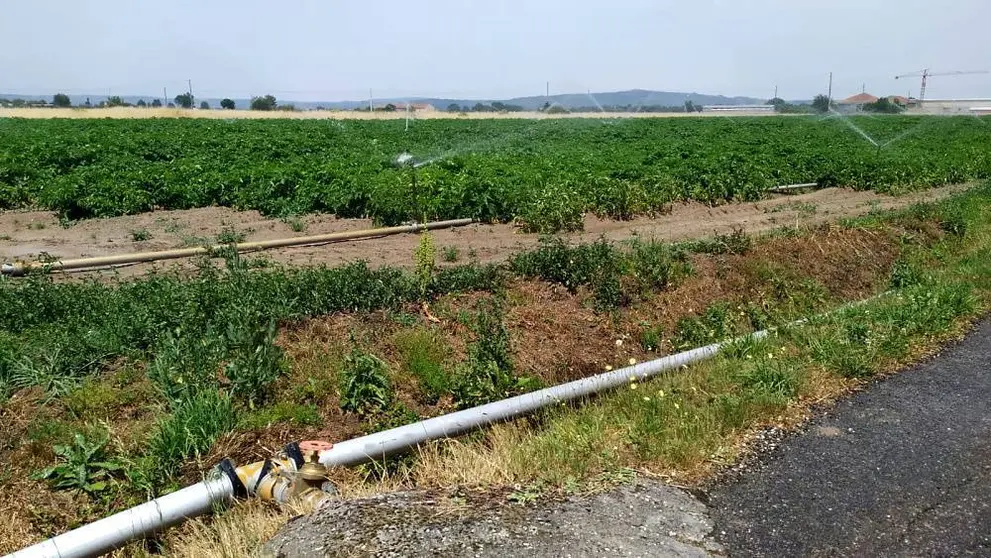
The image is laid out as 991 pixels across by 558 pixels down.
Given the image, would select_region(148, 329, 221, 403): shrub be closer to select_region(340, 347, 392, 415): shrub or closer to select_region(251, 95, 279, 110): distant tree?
select_region(340, 347, 392, 415): shrub

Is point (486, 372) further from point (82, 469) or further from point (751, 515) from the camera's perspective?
point (82, 469)

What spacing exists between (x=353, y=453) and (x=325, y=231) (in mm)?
8247

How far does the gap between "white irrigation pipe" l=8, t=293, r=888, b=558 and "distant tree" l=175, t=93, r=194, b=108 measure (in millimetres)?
86327

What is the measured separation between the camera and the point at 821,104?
5097 centimetres

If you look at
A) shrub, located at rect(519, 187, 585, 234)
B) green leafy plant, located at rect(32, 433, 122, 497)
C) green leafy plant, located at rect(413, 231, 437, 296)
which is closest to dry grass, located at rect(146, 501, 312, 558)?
green leafy plant, located at rect(32, 433, 122, 497)

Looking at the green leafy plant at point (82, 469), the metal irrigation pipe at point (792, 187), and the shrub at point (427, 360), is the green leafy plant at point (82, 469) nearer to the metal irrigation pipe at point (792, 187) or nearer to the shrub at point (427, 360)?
the shrub at point (427, 360)

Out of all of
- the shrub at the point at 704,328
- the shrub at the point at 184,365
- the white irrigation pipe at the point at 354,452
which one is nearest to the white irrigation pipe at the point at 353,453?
the white irrigation pipe at the point at 354,452

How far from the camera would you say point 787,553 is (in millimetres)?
3523

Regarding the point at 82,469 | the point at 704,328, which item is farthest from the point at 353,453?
the point at 704,328

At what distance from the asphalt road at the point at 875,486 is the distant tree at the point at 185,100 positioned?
8774 cm

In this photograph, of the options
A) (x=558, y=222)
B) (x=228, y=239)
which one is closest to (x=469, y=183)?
(x=558, y=222)

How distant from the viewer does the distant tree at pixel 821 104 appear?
50662 mm

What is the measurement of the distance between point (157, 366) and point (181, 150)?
1852 centimetres

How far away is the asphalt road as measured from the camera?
11.9 ft
